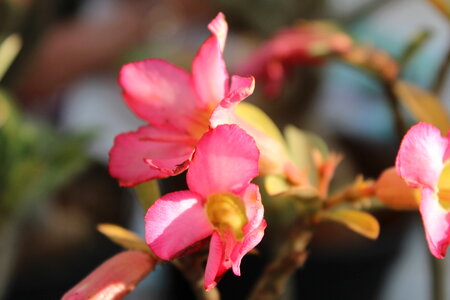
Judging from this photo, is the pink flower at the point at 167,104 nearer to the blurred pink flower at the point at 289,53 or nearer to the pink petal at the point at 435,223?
the pink petal at the point at 435,223

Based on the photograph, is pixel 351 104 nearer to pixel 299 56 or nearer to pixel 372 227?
pixel 299 56

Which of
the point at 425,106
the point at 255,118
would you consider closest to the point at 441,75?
the point at 425,106

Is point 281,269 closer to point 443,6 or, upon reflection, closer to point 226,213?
point 226,213

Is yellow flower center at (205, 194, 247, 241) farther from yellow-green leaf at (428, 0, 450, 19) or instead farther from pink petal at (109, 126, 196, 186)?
yellow-green leaf at (428, 0, 450, 19)

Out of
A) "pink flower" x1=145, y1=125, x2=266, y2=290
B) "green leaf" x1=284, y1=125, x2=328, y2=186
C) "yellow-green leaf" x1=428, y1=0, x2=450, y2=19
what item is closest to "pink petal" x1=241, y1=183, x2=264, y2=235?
"pink flower" x1=145, y1=125, x2=266, y2=290

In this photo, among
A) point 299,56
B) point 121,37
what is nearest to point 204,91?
point 299,56

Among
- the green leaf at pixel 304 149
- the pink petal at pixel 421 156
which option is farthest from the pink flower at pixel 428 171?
the green leaf at pixel 304 149
